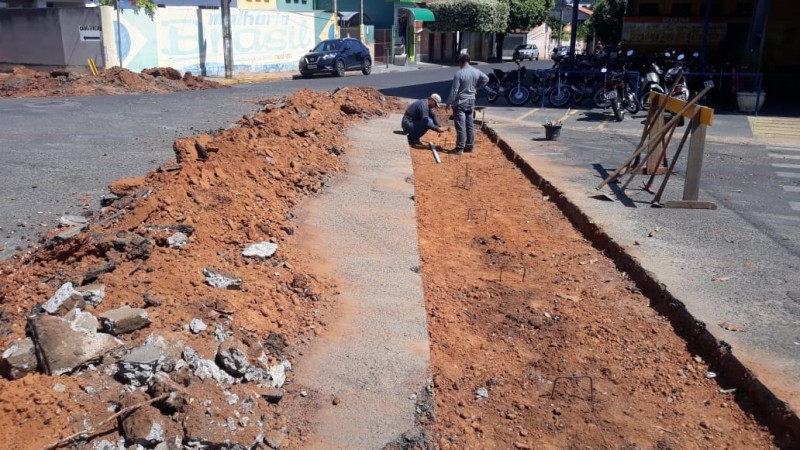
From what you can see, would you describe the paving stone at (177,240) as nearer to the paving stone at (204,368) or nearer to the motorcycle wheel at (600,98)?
the paving stone at (204,368)

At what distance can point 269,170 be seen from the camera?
316 inches

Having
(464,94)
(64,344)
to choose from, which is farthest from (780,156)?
(64,344)

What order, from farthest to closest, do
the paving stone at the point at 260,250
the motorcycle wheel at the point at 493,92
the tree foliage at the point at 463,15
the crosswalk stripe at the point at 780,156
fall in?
the tree foliage at the point at 463,15 → the motorcycle wheel at the point at 493,92 → the crosswalk stripe at the point at 780,156 → the paving stone at the point at 260,250

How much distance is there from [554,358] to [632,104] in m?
15.3

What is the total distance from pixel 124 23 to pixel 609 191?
2254cm

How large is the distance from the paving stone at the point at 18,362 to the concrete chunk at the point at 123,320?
0.41 metres

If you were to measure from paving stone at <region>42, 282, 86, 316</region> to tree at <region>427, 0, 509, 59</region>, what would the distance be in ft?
170

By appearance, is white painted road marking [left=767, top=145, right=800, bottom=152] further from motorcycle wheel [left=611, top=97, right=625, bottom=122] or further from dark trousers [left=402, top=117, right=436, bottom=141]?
dark trousers [left=402, top=117, right=436, bottom=141]

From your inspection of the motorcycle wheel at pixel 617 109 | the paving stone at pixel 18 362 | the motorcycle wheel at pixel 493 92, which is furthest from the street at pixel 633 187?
the paving stone at pixel 18 362

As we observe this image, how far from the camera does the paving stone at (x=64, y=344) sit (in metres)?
3.50

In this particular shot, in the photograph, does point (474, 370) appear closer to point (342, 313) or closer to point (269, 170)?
point (342, 313)

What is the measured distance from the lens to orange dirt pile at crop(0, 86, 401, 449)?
3338 mm

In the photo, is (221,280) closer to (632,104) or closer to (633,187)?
(633,187)

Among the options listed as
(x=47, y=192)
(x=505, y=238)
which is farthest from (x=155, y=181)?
(x=505, y=238)
